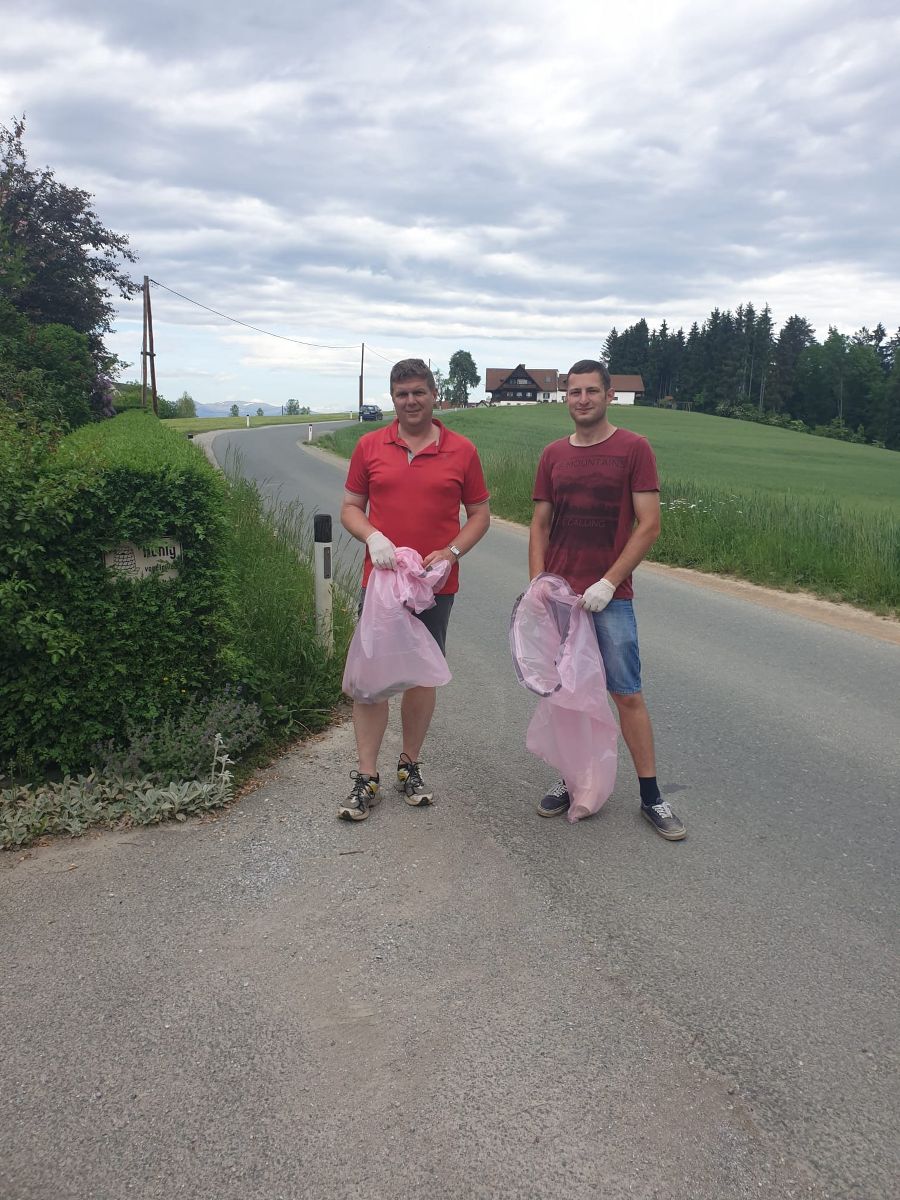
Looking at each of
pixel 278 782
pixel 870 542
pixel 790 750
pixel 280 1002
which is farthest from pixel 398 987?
pixel 870 542

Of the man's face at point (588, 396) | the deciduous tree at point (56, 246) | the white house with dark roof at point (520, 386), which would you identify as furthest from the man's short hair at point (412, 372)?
the white house with dark roof at point (520, 386)

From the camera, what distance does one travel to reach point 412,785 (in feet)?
13.9

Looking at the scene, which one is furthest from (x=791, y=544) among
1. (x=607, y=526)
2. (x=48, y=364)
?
(x=48, y=364)

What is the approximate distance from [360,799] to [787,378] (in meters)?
120

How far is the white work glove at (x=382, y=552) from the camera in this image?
148 inches

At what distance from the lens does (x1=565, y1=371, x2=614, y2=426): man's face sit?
372 cm

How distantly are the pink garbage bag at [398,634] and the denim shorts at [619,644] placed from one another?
71cm

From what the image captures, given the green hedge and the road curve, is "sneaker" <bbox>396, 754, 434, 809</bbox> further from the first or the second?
the green hedge

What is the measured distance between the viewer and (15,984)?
9.12 ft

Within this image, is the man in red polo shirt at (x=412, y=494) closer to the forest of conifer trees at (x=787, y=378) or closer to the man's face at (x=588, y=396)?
the man's face at (x=588, y=396)

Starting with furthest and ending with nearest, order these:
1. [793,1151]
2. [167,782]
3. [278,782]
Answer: [278,782] → [167,782] → [793,1151]

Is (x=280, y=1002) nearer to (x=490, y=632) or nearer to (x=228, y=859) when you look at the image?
(x=228, y=859)

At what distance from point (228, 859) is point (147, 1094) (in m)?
1.32

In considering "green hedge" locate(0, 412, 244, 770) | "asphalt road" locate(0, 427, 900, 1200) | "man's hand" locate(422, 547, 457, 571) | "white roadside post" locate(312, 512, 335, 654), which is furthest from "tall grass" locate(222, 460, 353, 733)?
"man's hand" locate(422, 547, 457, 571)
